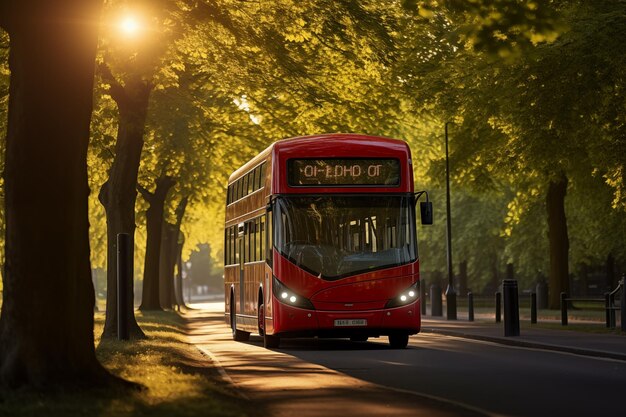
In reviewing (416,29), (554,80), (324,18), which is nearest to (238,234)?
(324,18)

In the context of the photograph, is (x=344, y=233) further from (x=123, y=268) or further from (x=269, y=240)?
(x=123, y=268)

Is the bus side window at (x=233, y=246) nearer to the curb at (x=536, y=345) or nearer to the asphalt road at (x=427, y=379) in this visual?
the asphalt road at (x=427, y=379)

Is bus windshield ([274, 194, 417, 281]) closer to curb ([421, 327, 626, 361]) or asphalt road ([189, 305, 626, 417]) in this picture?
asphalt road ([189, 305, 626, 417])

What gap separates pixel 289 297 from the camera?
946 inches

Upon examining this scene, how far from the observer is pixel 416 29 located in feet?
136

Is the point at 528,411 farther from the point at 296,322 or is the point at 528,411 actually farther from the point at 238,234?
the point at 238,234

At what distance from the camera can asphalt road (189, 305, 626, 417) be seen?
13.5 metres

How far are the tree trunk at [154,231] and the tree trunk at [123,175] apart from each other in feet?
56.1

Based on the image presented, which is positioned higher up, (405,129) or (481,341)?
(405,129)

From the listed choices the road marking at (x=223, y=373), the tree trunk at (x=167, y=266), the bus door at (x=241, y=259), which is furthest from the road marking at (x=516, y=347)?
the tree trunk at (x=167, y=266)

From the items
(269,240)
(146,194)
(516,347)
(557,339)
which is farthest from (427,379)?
(146,194)

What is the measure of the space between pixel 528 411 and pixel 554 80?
59.5 feet

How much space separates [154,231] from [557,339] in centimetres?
2283

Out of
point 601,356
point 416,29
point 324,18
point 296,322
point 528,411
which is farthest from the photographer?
point 416,29
